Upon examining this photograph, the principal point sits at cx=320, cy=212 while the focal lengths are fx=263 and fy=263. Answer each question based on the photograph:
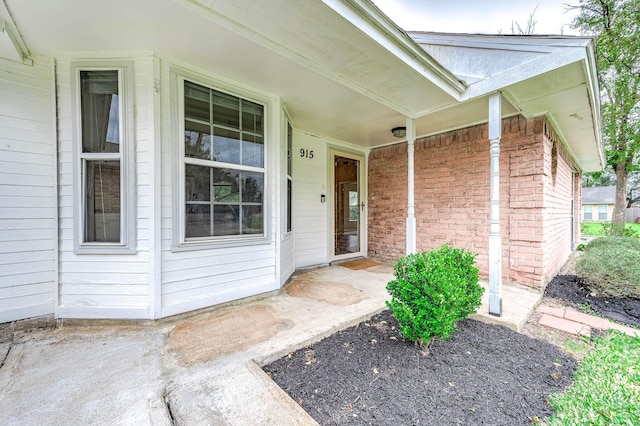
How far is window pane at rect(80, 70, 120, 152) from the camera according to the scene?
2553 millimetres

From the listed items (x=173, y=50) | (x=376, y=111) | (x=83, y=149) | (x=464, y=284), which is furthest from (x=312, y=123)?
(x=464, y=284)

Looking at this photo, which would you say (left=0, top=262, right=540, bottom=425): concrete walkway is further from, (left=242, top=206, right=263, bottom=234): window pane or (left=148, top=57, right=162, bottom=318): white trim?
(left=242, top=206, right=263, bottom=234): window pane

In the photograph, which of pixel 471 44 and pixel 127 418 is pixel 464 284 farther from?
pixel 471 44

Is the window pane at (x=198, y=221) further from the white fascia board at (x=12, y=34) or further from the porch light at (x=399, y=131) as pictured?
the porch light at (x=399, y=131)

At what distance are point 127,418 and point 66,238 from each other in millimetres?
1977

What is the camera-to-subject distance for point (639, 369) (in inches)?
74.9

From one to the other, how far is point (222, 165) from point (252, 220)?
2.47 feet

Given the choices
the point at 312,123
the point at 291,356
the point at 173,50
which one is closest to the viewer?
the point at 291,356

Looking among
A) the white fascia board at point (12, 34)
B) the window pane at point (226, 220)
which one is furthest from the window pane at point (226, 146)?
the white fascia board at point (12, 34)

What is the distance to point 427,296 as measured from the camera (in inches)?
80.5

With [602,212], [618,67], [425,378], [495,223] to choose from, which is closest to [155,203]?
[425,378]

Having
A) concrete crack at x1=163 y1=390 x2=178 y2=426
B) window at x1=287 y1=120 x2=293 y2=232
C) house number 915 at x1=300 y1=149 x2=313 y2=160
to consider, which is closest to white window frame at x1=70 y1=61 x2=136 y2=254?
concrete crack at x1=163 y1=390 x2=178 y2=426

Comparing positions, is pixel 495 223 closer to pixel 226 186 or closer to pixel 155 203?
pixel 226 186

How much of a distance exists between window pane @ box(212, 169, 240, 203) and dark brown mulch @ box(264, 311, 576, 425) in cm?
181
